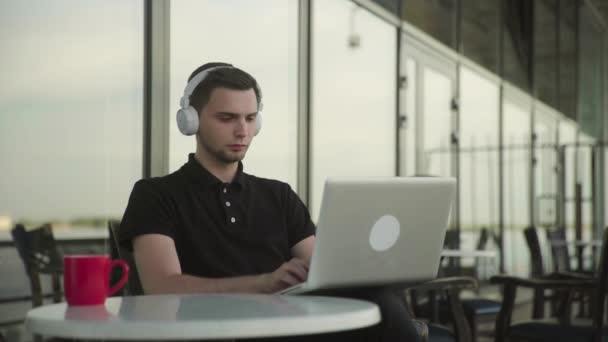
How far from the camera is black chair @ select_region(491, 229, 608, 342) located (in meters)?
→ 3.46

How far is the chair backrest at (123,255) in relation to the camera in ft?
7.23

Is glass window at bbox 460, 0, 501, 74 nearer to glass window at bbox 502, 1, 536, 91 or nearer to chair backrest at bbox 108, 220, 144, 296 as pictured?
glass window at bbox 502, 1, 536, 91

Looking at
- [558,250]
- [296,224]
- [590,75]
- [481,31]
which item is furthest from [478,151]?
[296,224]

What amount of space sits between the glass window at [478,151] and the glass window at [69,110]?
4984 mm

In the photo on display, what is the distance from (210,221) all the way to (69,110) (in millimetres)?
1110

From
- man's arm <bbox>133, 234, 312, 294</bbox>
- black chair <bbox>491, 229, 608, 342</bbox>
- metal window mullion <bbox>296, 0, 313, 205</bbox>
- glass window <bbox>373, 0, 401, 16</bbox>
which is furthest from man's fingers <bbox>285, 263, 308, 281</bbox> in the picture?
glass window <bbox>373, 0, 401, 16</bbox>

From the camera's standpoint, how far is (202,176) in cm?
230

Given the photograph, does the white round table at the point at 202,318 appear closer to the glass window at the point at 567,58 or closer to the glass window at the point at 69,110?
the glass window at the point at 69,110

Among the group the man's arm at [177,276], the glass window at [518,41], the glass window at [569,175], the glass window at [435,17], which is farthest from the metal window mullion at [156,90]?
the glass window at [569,175]

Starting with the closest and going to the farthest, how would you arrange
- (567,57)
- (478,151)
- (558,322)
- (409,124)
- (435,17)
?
(558,322)
(409,124)
(435,17)
(478,151)
(567,57)

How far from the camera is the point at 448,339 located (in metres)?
3.29

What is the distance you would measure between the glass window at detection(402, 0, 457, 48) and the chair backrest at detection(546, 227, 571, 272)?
1.89 m

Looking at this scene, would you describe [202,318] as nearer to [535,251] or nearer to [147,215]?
[147,215]

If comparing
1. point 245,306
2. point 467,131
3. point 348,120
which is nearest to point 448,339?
point 245,306
